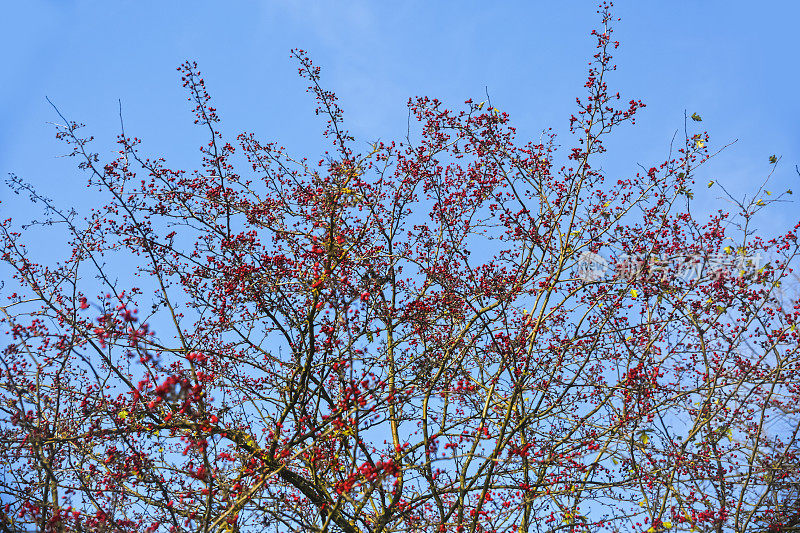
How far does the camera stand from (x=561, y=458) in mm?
7523

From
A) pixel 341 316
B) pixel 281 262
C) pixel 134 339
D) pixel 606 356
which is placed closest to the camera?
pixel 134 339

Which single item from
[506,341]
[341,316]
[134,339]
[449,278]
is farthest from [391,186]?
[134,339]

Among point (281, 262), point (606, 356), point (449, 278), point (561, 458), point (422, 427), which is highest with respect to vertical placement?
point (449, 278)

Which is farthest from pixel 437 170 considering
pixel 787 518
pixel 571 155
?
pixel 787 518

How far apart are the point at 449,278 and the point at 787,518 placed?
4.75 meters

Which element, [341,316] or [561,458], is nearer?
[341,316]

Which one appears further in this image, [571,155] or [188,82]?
[571,155]

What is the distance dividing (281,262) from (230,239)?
0.88 m

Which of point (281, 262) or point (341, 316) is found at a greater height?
point (281, 262)

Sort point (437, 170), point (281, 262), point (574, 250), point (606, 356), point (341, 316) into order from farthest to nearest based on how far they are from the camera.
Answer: point (437, 170) → point (574, 250) → point (606, 356) → point (281, 262) → point (341, 316)

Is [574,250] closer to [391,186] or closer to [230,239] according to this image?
[391,186]

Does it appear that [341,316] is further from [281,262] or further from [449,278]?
[449,278]

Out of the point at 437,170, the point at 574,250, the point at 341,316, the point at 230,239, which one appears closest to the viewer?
the point at 341,316

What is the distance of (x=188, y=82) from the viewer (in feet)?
24.1
